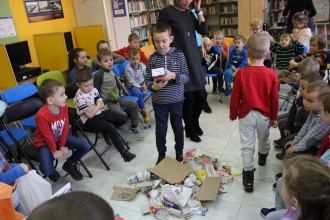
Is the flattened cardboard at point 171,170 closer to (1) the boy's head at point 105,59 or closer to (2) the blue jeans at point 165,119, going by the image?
(2) the blue jeans at point 165,119

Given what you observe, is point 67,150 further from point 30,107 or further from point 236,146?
point 236,146

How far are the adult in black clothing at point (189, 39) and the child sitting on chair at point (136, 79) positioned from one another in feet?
2.76

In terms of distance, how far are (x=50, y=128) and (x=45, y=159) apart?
0.83 ft

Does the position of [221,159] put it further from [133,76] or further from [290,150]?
[133,76]

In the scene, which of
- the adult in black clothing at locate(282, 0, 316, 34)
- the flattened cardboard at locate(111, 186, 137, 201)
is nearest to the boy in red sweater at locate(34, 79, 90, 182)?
the flattened cardboard at locate(111, 186, 137, 201)

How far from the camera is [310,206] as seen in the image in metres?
1.08

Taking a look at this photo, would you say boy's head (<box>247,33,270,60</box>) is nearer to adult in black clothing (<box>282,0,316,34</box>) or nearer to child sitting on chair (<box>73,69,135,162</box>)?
child sitting on chair (<box>73,69,135,162</box>)

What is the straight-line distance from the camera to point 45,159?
7.79 feet

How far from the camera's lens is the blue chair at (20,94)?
2828mm

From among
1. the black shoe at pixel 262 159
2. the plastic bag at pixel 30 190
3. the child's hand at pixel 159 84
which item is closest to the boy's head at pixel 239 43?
the black shoe at pixel 262 159

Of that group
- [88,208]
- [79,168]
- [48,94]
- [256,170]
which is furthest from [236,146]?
[88,208]

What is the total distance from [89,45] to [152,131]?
8.51 ft

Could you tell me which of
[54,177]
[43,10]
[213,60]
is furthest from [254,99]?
[43,10]

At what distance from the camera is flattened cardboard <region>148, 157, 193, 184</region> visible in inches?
97.0
